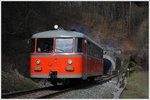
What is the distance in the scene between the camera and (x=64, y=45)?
1209cm

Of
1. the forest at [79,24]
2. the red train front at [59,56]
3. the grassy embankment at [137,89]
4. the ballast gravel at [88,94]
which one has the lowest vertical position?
the grassy embankment at [137,89]

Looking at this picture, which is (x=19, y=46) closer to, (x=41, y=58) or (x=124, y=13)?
(x=41, y=58)

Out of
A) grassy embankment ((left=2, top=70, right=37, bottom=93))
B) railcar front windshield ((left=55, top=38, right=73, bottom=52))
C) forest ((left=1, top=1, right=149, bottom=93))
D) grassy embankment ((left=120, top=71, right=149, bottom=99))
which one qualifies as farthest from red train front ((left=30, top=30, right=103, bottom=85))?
forest ((left=1, top=1, right=149, bottom=93))

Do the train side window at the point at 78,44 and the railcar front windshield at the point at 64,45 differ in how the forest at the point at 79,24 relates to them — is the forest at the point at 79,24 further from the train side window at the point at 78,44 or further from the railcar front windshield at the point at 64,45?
the train side window at the point at 78,44

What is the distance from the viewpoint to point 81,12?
34062mm

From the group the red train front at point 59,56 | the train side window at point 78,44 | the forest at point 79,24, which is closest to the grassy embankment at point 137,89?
the red train front at point 59,56

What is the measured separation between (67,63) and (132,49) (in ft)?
59.2

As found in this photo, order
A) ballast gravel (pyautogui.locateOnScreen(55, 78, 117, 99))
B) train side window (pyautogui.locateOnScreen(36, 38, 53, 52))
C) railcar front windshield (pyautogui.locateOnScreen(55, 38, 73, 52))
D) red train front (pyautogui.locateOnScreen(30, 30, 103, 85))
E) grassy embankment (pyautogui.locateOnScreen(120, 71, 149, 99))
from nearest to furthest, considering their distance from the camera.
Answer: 1. ballast gravel (pyautogui.locateOnScreen(55, 78, 117, 99))
2. grassy embankment (pyautogui.locateOnScreen(120, 71, 149, 99))
3. red train front (pyautogui.locateOnScreen(30, 30, 103, 85))
4. railcar front windshield (pyautogui.locateOnScreen(55, 38, 73, 52))
5. train side window (pyautogui.locateOnScreen(36, 38, 53, 52))

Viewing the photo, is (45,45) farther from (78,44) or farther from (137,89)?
Answer: (137,89)

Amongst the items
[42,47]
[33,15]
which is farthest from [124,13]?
[42,47]

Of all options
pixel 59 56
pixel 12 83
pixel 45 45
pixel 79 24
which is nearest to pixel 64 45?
pixel 59 56

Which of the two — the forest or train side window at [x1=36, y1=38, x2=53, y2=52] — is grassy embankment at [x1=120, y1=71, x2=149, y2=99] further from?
the forest

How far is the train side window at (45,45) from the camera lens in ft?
40.3

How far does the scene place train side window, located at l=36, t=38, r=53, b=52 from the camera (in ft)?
40.3
